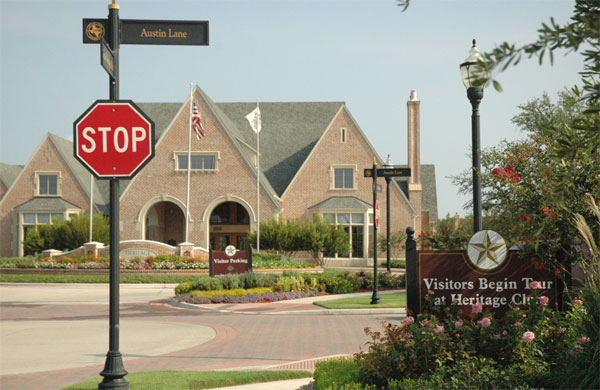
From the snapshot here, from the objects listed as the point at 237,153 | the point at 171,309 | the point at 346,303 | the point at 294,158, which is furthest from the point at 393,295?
the point at 294,158

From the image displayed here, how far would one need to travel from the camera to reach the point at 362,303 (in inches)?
813

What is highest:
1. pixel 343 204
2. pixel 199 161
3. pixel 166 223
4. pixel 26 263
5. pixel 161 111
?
pixel 161 111

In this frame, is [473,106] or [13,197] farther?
[13,197]

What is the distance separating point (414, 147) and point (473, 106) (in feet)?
132

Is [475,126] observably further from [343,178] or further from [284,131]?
[284,131]

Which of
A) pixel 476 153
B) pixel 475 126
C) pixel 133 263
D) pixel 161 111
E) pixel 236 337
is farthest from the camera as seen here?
pixel 161 111

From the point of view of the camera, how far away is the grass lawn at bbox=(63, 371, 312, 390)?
8.44 meters

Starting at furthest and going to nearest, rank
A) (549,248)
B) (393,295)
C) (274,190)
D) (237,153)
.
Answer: (274,190), (237,153), (393,295), (549,248)

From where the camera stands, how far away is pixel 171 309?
20.8 metres

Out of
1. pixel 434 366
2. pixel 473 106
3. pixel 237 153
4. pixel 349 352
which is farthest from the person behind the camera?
pixel 237 153

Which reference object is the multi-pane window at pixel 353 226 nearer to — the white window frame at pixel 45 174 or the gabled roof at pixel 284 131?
the gabled roof at pixel 284 131

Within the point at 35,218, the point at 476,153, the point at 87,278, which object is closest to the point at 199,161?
the point at 35,218

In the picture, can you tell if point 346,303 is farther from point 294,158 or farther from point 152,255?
point 294,158

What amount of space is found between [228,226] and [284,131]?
10460 mm
